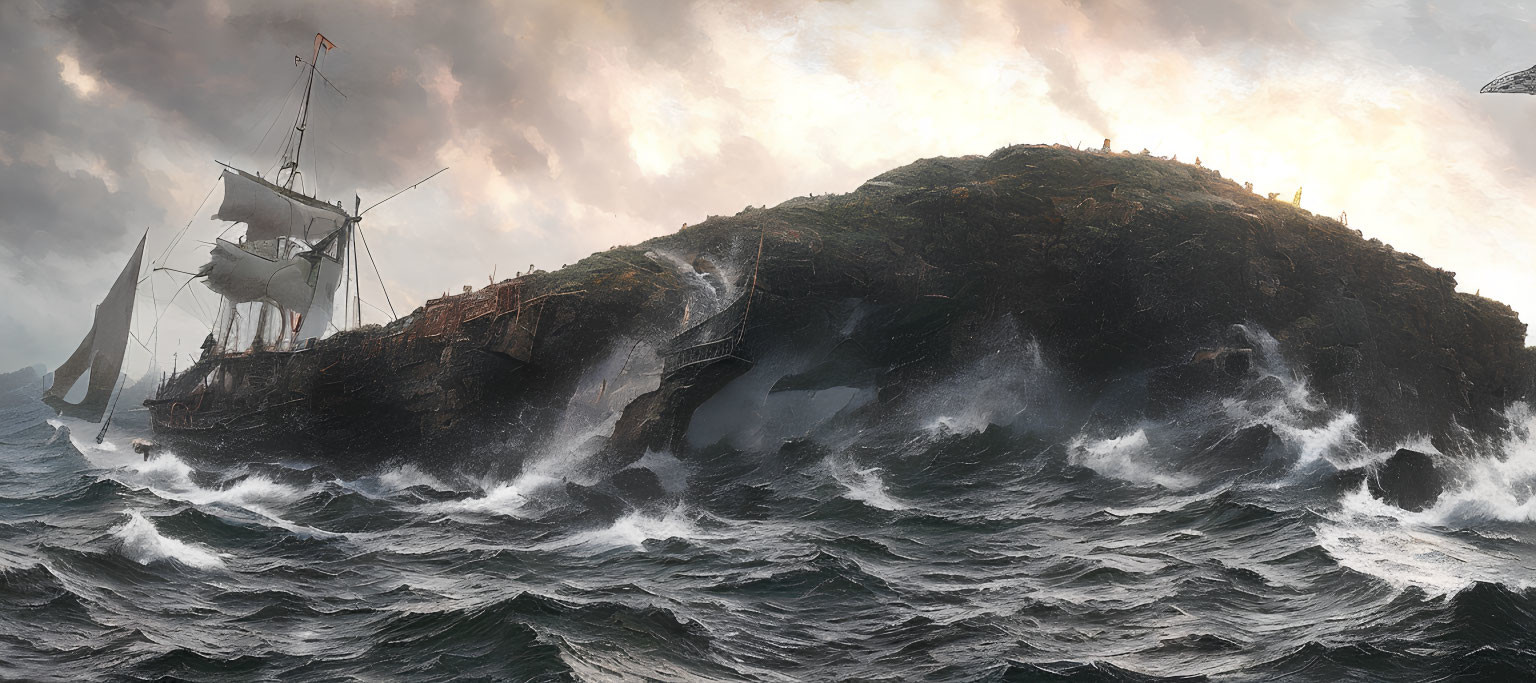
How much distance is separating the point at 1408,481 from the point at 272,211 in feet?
235

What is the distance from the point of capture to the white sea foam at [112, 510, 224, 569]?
2228 cm

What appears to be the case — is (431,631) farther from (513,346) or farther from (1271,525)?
(513,346)

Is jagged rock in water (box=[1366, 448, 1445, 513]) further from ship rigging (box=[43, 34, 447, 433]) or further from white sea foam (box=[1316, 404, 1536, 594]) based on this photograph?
ship rigging (box=[43, 34, 447, 433])

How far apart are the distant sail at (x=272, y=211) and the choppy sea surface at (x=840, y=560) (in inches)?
1161

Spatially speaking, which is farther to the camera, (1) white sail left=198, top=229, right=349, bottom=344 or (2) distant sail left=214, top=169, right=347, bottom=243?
(2) distant sail left=214, top=169, right=347, bottom=243

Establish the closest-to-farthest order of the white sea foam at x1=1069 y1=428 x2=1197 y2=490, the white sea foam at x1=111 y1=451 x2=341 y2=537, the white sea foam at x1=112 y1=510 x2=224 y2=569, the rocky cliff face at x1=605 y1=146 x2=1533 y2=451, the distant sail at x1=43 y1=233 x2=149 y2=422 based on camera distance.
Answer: the white sea foam at x1=112 y1=510 x2=224 y2=569, the white sea foam at x1=1069 y1=428 x2=1197 y2=490, the white sea foam at x1=111 y1=451 x2=341 y2=537, the rocky cliff face at x1=605 y1=146 x2=1533 y2=451, the distant sail at x1=43 y1=233 x2=149 y2=422

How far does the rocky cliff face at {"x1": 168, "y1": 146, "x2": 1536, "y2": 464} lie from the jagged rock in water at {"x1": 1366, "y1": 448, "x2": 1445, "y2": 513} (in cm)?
283

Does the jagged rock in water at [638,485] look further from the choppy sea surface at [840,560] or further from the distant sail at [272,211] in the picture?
the distant sail at [272,211]

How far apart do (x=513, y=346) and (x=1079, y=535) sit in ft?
84.9

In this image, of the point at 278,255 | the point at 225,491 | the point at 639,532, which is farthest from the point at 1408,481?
the point at 278,255

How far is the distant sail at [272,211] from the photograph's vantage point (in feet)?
215

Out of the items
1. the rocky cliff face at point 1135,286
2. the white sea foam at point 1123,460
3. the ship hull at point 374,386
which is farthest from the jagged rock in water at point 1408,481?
the ship hull at point 374,386

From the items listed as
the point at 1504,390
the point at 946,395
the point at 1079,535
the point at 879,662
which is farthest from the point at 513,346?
the point at 1504,390

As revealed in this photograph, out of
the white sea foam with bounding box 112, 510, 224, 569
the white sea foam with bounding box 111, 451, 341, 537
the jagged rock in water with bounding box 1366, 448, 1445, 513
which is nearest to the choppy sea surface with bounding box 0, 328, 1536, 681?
the white sea foam with bounding box 112, 510, 224, 569
